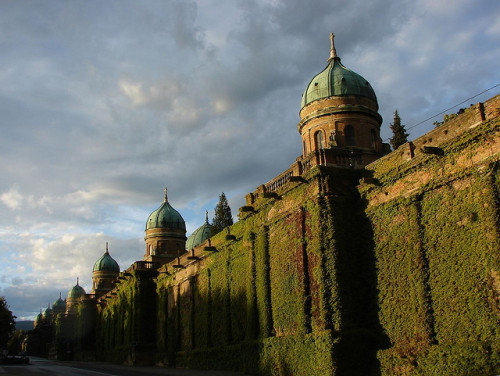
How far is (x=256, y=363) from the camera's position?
90.6ft

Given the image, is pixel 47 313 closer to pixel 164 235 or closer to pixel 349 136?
pixel 164 235

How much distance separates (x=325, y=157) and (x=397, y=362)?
383 inches

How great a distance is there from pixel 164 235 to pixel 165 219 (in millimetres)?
2011

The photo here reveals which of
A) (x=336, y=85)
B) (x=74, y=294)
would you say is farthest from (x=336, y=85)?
(x=74, y=294)

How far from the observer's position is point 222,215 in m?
71.3

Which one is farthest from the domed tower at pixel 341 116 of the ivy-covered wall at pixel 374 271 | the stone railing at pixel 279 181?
the ivy-covered wall at pixel 374 271

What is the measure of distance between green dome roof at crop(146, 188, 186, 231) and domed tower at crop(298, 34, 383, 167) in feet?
98.9

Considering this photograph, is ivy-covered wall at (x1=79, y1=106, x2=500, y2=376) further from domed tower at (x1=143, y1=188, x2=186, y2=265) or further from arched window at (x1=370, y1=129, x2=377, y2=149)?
domed tower at (x1=143, y1=188, x2=186, y2=265)

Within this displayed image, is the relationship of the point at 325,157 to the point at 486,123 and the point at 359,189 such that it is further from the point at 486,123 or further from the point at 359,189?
the point at 486,123

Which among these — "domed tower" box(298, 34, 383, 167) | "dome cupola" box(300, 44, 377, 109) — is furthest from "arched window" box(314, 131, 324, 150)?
"dome cupola" box(300, 44, 377, 109)

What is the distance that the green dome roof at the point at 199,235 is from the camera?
6047 centimetres

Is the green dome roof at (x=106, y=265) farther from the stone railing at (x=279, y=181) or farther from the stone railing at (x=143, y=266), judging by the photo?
the stone railing at (x=279, y=181)

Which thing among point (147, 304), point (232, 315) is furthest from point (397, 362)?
point (147, 304)

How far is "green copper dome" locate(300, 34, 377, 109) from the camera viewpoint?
35188 mm
